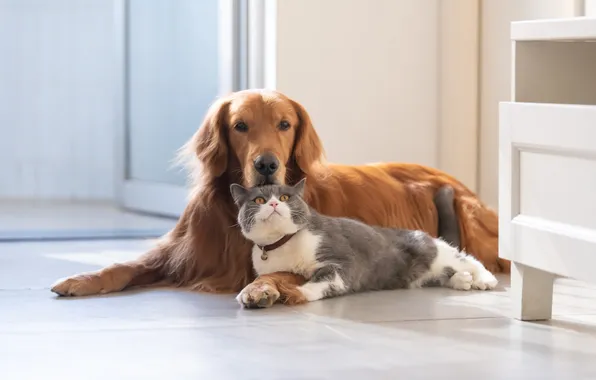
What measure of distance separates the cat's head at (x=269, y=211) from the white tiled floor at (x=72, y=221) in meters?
1.48

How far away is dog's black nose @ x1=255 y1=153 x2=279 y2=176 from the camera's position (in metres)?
2.37

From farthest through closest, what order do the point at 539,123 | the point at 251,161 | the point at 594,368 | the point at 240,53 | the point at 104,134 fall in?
the point at 104,134 → the point at 240,53 → the point at 251,161 → the point at 539,123 → the point at 594,368

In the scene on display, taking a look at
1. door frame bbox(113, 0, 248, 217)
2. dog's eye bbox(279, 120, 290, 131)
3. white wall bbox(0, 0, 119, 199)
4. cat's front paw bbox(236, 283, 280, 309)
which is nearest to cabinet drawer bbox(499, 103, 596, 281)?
cat's front paw bbox(236, 283, 280, 309)

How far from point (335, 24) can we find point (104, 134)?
199cm

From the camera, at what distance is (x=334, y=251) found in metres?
2.34

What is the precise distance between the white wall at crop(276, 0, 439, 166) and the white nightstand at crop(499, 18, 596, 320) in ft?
4.87

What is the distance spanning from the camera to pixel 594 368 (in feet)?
5.46

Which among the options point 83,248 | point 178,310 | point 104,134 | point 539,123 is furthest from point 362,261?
point 104,134

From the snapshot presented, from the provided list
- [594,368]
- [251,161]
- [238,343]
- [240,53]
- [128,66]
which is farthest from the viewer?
[128,66]

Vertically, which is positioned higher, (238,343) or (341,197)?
(341,197)

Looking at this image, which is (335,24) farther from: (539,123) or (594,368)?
(594,368)

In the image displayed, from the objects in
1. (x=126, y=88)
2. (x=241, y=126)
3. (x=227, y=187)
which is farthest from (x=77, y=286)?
(x=126, y=88)

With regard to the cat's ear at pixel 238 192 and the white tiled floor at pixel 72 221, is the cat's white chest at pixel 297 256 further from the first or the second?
the white tiled floor at pixel 72 221

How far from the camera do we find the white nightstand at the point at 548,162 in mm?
1862
